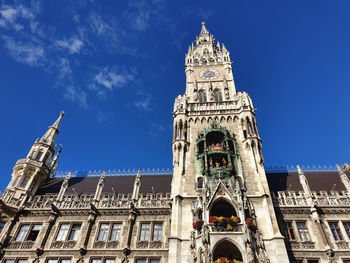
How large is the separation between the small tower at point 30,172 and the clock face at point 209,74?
2421cm

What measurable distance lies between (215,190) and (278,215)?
6.65 m

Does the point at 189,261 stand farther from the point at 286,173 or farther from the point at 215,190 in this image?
the point at 286,173

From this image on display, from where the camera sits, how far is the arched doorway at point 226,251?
20.0 metres

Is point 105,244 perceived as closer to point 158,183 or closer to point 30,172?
point 158,183

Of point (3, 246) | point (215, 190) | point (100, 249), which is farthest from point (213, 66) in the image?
point (3, 246)

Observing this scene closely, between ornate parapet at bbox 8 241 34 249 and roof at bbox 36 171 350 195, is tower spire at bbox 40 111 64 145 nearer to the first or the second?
roof at bbox 36 171 350 195

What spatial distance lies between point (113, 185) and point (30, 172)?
10280mm

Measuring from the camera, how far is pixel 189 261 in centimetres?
1941

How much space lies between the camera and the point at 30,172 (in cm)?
3125

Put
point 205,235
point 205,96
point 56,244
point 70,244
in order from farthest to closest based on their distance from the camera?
point 205,96 → point 56,244 → point 70,244 → point 205,235

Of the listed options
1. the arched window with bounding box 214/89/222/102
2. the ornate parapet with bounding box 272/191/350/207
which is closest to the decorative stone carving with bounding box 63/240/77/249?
the ornate parapet with bounding box 272/191/350/207

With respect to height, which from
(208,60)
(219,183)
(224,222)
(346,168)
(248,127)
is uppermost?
(208,60)

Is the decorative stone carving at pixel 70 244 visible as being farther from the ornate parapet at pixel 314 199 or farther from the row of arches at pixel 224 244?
the ornate parapet at pixel 314 199

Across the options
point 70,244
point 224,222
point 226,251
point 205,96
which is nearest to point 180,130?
point 205,96
